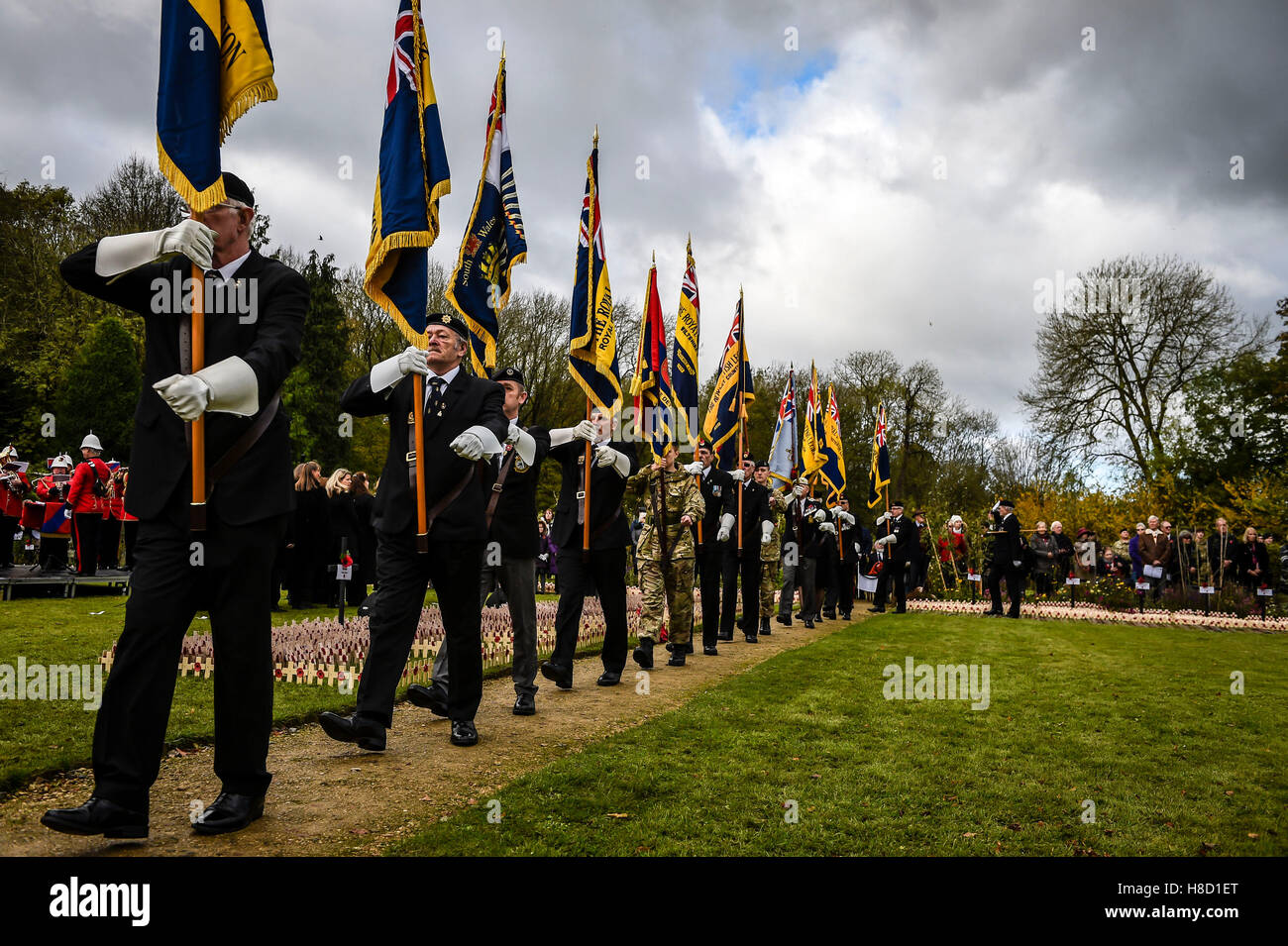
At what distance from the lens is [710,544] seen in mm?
11602

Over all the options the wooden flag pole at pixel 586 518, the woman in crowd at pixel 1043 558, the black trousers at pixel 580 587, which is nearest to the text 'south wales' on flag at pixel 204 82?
the wooden flag pole at pixel 586 518

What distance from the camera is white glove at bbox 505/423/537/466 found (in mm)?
5727

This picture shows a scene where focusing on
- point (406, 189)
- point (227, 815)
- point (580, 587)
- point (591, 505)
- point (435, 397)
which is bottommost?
point (227, 815)

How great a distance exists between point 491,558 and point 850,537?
1300 centimetres

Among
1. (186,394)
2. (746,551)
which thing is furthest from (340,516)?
(186,394)

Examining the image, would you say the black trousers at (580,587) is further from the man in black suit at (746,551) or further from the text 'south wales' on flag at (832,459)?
the text 'south wales' on flag at (832,459)

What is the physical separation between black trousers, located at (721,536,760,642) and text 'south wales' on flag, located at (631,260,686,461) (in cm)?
225

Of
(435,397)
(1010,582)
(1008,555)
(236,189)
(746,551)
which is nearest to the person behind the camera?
(236,189)

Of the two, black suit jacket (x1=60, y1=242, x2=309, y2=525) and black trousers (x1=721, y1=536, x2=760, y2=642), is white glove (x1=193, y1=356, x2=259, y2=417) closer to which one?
black suit jacket (x1=60, y1=242, x2=309, y2=525)

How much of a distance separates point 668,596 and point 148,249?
737 cm

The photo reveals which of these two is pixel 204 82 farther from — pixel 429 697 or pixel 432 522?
pixel 429 697

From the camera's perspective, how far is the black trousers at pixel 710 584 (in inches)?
438
